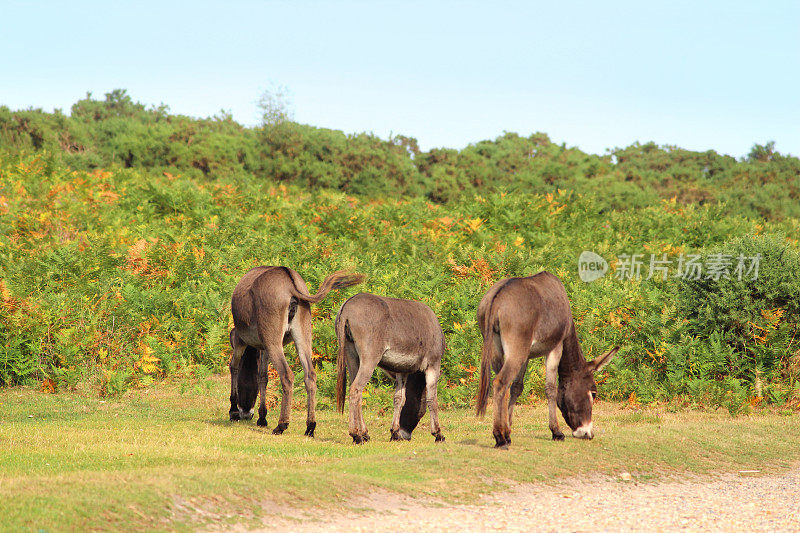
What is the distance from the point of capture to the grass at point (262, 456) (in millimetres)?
6980

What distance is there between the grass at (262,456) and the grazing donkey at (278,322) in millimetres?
686

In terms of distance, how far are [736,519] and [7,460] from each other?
26.6ft

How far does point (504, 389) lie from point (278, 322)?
12.2 feet

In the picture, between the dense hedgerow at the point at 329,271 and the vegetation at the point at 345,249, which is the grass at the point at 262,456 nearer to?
the dense hedgerow at the point at 329,271

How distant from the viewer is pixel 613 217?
3089 cm

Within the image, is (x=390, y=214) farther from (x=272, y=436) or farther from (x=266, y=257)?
(x=272, y=436)

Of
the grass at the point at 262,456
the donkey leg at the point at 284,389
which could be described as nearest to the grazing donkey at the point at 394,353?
the grass at the point at 262,456

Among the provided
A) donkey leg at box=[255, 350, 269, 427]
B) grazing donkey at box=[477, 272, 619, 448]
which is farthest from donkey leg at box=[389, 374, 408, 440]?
donkey leg at box=[255, 350, 269, 427]

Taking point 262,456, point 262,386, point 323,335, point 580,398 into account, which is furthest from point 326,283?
point 323,335

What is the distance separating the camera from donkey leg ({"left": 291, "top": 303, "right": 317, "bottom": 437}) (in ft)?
38.2

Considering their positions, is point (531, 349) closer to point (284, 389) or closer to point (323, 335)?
point (284, 389)

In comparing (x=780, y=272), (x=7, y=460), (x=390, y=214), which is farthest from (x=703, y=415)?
(x=390, y=214)

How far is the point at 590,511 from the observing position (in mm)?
7898

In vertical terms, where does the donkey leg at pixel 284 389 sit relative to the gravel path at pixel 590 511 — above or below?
above
